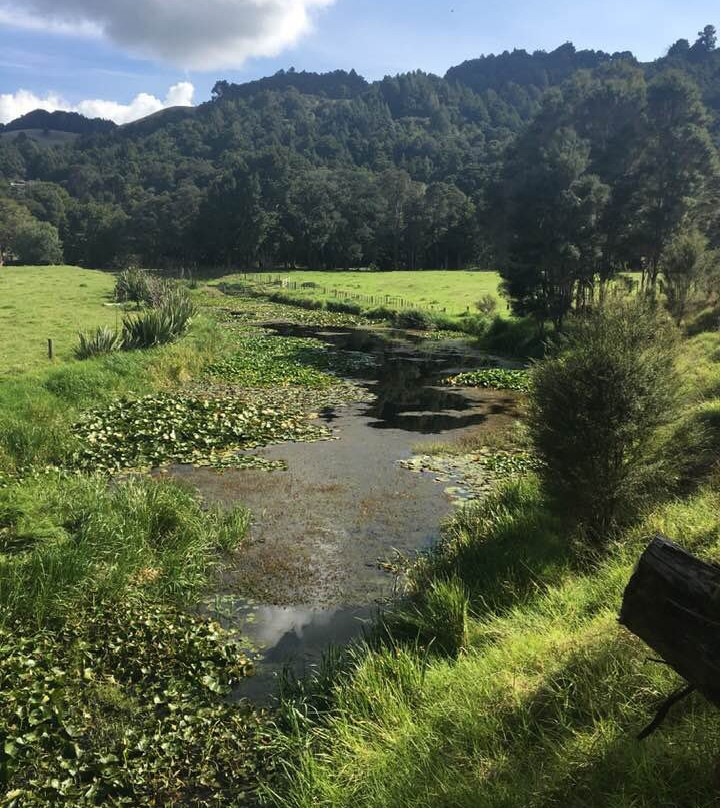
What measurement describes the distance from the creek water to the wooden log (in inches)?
210

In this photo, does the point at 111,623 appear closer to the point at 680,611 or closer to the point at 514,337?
the point at 680,611

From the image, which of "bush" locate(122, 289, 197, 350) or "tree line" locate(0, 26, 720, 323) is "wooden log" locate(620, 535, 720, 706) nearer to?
"bush" locate(122, 289, 197, 350)

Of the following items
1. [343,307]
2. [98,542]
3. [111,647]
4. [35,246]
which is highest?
[35,246]

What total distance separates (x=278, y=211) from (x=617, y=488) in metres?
115

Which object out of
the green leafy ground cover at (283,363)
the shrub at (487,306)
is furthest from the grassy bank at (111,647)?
the shrub at (487,306)

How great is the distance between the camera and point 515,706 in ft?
17.7

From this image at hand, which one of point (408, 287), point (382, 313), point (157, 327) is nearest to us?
point (157, 327)

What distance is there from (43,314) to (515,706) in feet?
132

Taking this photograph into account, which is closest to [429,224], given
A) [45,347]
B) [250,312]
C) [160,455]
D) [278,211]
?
[278,211]

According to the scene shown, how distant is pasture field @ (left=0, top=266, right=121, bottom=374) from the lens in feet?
83.5

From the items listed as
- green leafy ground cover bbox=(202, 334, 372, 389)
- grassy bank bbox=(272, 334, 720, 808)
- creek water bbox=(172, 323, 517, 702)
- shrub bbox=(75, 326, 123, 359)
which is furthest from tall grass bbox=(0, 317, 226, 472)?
grassy bank bbox=(272, 334, 720, 808)

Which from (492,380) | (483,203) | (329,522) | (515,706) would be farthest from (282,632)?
(483,203)

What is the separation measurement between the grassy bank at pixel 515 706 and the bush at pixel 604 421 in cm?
65

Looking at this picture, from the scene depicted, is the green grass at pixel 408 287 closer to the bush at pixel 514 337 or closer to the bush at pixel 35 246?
the bush at pixel 514 337
